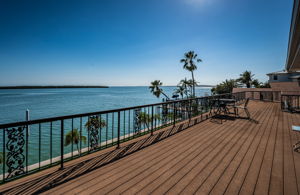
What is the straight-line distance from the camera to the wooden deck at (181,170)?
1.63 m

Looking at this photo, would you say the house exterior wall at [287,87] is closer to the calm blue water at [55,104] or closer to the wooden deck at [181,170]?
the wooden deck at [181,170]

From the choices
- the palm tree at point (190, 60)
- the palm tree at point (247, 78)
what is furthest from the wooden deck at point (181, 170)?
the palm tree at point (247, 78)

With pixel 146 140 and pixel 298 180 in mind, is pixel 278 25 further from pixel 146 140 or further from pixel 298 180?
pixel 146 140

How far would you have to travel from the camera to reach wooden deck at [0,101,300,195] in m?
1.63

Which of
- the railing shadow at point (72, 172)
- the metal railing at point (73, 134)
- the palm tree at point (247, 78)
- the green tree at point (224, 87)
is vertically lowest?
the railing shadow at point (72, 172)

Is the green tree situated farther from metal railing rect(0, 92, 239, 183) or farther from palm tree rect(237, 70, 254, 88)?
metal railing rect(0, 92, 239, 183)

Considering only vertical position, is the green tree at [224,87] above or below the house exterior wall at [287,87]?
above

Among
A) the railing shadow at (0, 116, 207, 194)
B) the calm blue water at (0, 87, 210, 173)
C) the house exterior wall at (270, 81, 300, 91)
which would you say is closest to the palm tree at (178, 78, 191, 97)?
the calm blue water at (0, 87, 210, 173)

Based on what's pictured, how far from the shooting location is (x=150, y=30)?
952 cm

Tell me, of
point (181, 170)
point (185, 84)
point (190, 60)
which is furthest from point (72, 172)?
point (185, 84)

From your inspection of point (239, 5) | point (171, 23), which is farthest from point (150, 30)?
point (239, 5)

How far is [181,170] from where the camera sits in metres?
2.02

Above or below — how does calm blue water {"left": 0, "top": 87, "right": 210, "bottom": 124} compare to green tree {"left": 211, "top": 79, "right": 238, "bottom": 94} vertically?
below

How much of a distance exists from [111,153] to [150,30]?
9.25 metres
